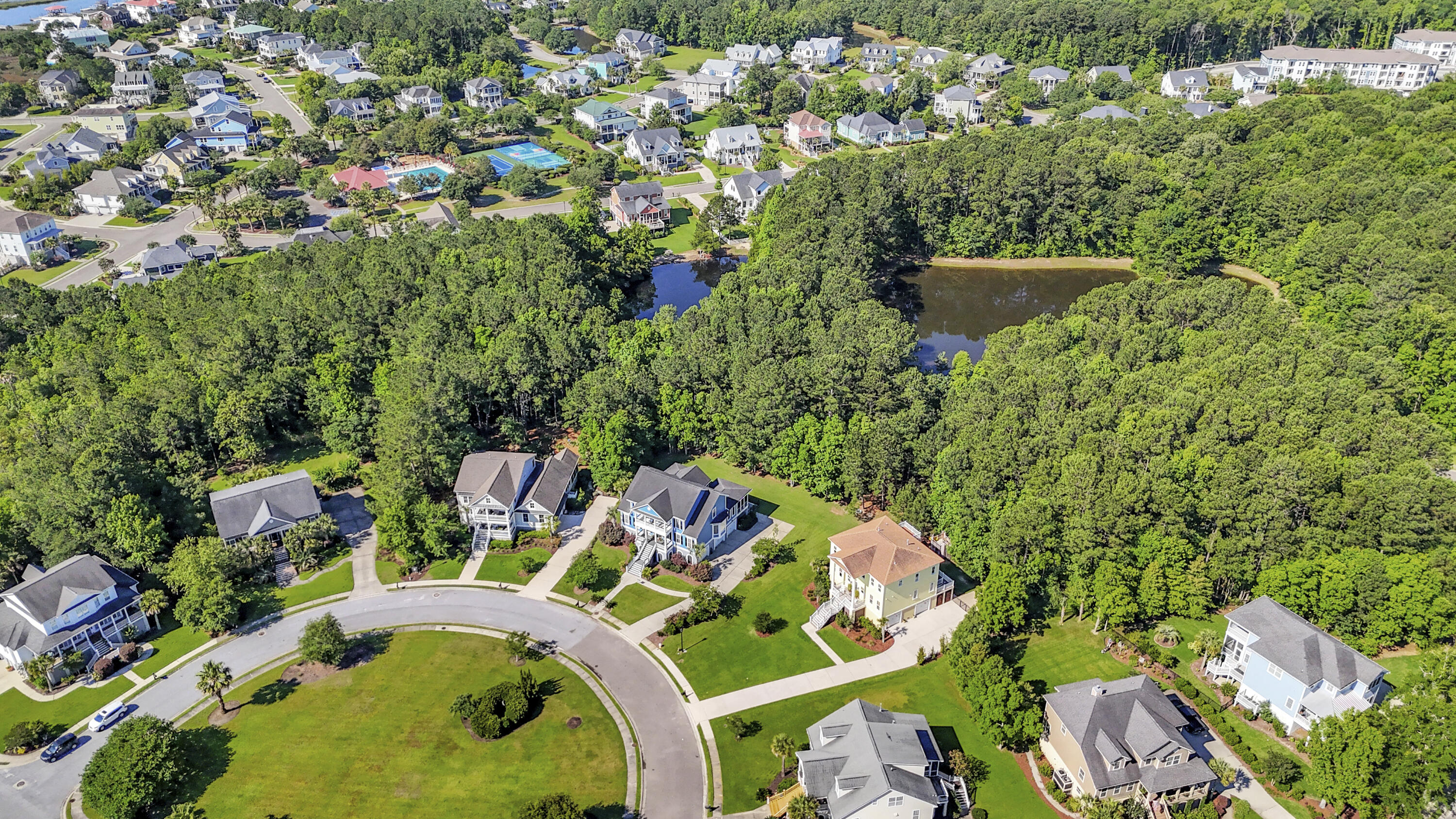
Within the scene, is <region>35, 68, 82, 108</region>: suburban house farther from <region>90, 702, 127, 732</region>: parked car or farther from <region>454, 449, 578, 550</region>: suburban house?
<region>90, 702, 127, 732</region>: parked car

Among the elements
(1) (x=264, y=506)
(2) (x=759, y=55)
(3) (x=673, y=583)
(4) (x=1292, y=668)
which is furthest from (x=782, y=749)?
(2) (x=759, y=55)

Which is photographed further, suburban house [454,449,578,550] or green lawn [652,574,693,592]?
suburban house [454,449,578,550]

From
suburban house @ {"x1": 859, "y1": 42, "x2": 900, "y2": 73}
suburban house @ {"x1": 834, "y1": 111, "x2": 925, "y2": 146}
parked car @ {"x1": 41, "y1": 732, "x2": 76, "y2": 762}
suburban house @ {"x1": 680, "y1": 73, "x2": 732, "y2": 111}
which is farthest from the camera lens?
suburban house @ {"x1": 859, "y1": 42, "x2": 900, "y2": 73}

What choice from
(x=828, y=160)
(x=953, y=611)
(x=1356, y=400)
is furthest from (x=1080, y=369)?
(x=828, y=160)

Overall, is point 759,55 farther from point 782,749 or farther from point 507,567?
point 782,749

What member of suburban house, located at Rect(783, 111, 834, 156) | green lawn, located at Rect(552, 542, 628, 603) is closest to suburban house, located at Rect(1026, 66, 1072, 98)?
suburban house, located at Rect(783, 111, 834, 156)
